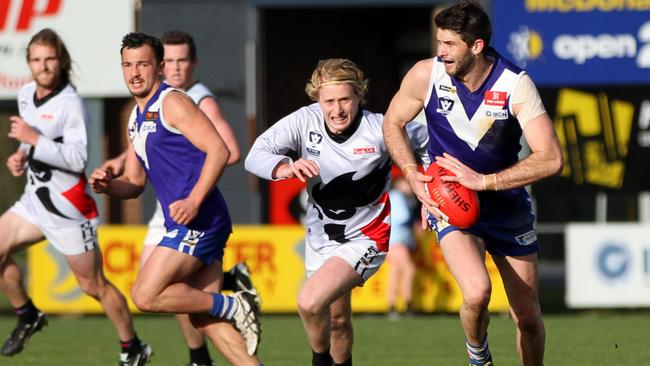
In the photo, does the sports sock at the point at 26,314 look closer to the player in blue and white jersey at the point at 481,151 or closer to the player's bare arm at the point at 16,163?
the player's bare arm at the point at 16,163

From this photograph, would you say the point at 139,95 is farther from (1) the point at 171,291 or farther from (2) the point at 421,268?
(2) the point at 421,268

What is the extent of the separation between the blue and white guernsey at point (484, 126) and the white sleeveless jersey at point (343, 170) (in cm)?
44

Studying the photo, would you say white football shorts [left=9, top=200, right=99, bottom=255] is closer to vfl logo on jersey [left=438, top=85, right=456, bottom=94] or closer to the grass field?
the grass field

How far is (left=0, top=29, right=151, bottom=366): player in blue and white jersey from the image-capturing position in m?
9.73

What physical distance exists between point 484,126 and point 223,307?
1.82 metres

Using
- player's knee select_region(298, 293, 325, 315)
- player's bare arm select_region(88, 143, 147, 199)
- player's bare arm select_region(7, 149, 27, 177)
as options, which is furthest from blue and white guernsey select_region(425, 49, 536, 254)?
player's bare arm select_region(7, 149, 27, 177)

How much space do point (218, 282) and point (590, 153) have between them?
8.10 metres

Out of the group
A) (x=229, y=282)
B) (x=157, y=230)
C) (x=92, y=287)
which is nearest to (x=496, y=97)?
(x=229, y=282)

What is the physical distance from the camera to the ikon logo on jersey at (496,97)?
7500 mm

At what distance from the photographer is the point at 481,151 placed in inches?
303

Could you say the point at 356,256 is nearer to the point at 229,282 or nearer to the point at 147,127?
the point at 229,282

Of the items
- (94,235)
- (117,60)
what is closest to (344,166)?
(94,235)

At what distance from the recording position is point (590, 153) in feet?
51.0

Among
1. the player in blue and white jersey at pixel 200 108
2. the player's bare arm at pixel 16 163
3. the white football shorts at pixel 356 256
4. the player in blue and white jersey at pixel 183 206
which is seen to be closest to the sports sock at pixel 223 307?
the player in blue and white jersey at pixel 183 206
